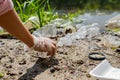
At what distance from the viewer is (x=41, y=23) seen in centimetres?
447

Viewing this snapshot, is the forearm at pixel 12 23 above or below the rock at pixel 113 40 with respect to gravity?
above

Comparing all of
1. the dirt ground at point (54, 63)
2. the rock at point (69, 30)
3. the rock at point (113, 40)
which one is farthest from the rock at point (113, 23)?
the dirt ground at point (54, 63)

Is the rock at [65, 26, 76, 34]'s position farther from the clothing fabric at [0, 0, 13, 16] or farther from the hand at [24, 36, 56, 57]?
the clothing fabric at [0, 0, 13, 16]

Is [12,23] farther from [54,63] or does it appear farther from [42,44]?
[54,63]

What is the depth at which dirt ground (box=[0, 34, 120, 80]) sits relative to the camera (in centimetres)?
286

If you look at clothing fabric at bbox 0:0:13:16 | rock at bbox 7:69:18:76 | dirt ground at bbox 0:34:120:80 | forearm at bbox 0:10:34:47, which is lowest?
dirt ground at bbox 0:34:120:80

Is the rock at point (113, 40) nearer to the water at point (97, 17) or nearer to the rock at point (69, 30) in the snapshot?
the rock at point (69, 30)

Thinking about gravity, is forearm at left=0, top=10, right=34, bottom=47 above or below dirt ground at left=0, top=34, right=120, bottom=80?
above

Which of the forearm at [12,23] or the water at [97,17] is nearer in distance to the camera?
the forearm at [12,23]

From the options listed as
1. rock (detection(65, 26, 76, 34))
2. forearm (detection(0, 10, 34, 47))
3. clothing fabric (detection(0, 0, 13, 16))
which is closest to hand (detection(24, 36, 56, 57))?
forearm (detection(0, 10, 34, 47))

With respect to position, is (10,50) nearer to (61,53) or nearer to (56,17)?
(61,53)

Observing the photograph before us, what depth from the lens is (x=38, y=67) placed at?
9.93ft

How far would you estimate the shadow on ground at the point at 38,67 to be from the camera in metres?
2.87

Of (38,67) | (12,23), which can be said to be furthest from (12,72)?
(12,23)
